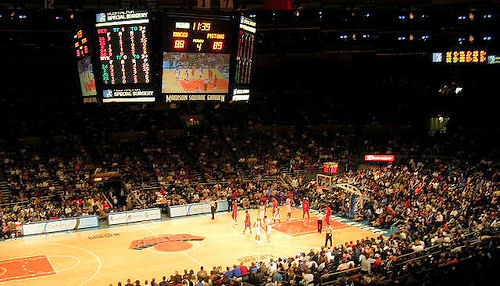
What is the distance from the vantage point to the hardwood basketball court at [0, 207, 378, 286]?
2141 cm

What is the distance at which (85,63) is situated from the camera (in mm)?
25250

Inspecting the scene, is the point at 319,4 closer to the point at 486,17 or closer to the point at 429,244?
the point at 429,244

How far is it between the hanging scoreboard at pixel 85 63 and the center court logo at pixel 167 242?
7850 mm

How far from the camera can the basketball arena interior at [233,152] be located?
21094 millimetres

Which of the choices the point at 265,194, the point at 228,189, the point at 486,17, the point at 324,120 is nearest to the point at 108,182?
the point at 228,189

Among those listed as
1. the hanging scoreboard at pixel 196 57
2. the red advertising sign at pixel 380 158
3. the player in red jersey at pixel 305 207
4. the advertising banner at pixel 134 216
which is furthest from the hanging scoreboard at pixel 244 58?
the red advertising sign at pixel 380 158

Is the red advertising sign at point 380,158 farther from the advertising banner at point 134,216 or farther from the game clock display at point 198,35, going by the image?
the game clock display at point 198,35

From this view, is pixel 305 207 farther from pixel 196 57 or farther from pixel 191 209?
pixel 196 57

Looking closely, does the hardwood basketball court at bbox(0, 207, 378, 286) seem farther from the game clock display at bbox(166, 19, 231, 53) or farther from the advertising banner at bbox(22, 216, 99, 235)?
the game clock display at bbox(166, 19, 231, 53)

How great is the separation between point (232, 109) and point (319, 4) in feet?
58.8

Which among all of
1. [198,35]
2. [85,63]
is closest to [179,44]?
[198,35]

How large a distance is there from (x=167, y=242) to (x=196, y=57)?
32.5 ft

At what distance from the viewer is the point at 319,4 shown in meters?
32.8

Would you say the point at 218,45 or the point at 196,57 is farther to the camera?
the point at 218,45
